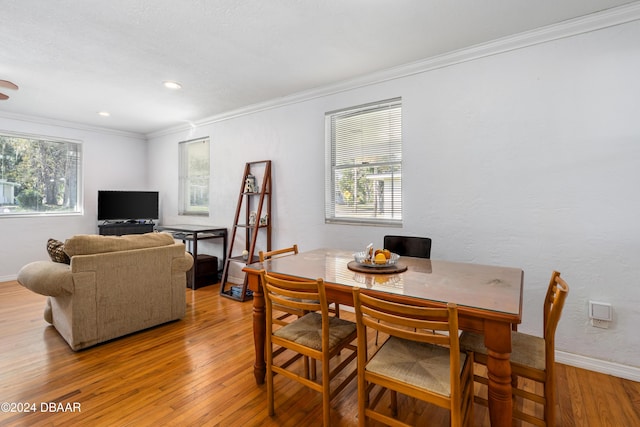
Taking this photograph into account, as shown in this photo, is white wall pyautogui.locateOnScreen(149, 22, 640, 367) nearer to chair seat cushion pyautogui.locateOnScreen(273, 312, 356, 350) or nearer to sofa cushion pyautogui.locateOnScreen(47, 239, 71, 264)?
chair seat cushion pyautogui.locateOnScreen(273, 312, 356, 350)

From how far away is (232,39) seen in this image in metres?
2.46

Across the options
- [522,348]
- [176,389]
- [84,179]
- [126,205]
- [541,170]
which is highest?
[84,179]

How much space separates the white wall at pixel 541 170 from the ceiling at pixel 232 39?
277 millimetres

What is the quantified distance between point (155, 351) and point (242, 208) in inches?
88.4

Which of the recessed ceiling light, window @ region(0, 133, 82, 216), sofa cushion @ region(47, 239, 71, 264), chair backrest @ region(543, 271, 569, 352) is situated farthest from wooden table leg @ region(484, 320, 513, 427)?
window @ region(0, 133, 82, 216)

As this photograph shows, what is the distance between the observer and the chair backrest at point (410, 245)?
101 inches

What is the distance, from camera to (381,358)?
1.46 meters

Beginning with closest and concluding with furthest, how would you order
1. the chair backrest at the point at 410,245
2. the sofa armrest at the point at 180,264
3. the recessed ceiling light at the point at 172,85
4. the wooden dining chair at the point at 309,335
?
the wooden dining chair at the point at 309,335 → the chair backrest at the point at 410,245 → the sofa armrest at the point at 180,264 → the recessed ceiling light at the point at 172,85

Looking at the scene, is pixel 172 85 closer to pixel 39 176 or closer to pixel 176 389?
pixel 176 389

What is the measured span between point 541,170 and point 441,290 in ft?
5.01

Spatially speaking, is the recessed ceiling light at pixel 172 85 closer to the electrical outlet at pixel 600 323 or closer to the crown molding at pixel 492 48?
the crown molding at pixel 492 48

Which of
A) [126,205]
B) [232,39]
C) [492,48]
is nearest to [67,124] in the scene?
[126,205]

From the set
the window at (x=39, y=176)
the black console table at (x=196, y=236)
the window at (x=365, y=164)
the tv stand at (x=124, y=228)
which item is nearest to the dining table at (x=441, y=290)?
the window at (x=365, y=164)

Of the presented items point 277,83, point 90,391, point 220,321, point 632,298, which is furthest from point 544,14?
point 90,391
